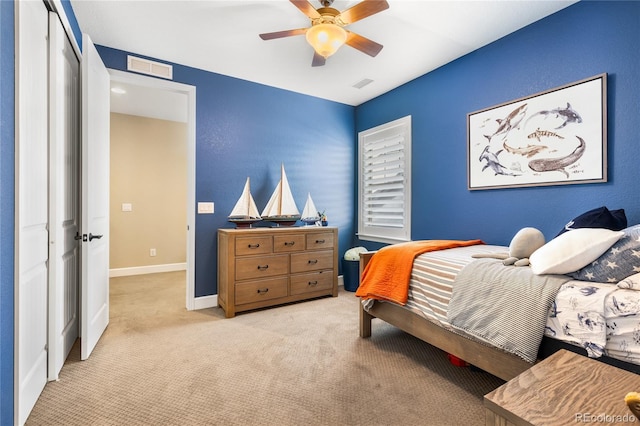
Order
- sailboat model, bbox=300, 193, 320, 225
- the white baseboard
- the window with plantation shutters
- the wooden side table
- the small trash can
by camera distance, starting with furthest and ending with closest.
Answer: the white baseboard < the small trash can < sailboat model, bbox=300, 193, 320, 225 < the window with plantation shutters < the wooden side table

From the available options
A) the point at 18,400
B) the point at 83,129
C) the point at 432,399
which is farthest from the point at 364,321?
the point at 83,129

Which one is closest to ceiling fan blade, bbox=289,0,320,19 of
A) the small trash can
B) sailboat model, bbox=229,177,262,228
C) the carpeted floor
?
sailboat model, bbox=229,177,262,228

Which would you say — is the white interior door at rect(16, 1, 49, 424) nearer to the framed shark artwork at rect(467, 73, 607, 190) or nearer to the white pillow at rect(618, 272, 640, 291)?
the white pillow at rect(618, 272, 640, 291)

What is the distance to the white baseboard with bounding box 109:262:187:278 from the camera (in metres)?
4.83

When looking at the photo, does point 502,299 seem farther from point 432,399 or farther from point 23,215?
point 23,215

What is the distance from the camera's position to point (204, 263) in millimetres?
3434

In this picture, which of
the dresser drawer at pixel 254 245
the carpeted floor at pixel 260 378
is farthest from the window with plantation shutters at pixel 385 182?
the dresser drawer at pixel 254 245

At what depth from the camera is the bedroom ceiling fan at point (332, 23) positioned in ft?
6.35

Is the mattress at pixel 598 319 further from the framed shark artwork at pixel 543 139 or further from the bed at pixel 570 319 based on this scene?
the framed shark artwork at pixel 543 139

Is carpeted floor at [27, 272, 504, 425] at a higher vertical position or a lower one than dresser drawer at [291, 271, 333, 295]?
lower

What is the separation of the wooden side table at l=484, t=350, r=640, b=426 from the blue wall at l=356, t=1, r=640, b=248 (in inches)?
65.3

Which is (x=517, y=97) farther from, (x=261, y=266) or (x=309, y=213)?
(x=261, y=266)

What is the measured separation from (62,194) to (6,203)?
2.62ft

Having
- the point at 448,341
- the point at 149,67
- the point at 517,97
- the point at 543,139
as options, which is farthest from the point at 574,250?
the point at 149,67
